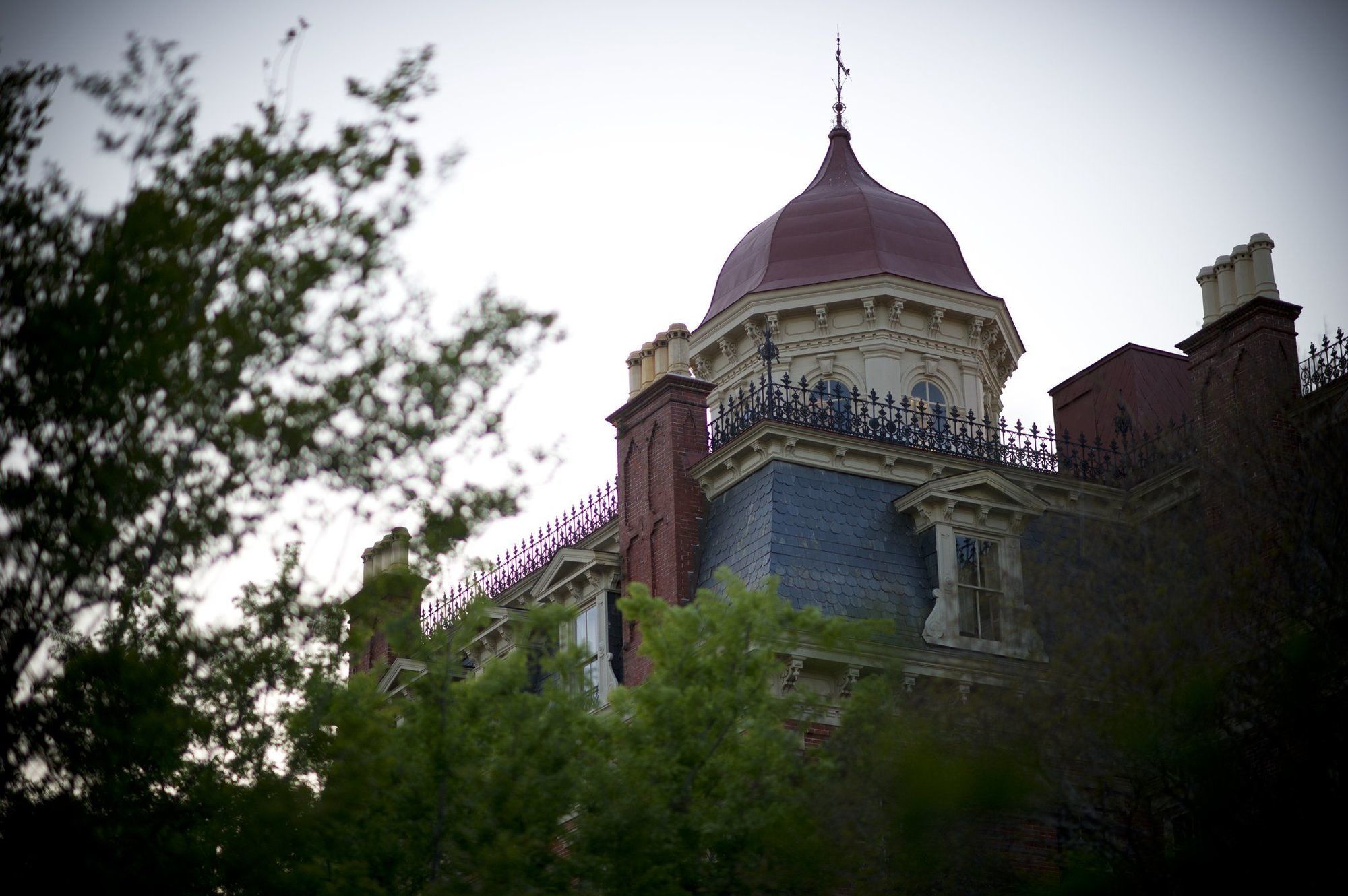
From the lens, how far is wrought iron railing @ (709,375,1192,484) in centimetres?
2592

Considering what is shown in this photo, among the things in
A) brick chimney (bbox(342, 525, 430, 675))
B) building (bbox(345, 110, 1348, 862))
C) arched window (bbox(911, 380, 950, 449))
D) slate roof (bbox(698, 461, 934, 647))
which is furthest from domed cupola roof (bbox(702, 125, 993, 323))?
brick chimney (bbox(342, 525, 430, 675))

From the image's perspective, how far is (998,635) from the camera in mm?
24828

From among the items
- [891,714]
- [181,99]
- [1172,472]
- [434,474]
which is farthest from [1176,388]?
[181,99]

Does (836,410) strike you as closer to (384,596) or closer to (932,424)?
(932,424)

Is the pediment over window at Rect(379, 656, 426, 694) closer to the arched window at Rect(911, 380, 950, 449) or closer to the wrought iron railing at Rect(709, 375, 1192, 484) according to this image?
the wrought iron railing at Rect(709, 375, 1192, 484)

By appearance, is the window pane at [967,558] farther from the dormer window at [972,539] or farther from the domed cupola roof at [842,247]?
the domed cupola roof at [842,247]

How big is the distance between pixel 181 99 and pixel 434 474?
378 centimetres

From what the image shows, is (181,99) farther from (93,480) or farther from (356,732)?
(356,732)

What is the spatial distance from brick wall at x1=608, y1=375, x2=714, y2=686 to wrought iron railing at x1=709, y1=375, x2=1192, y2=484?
578mm

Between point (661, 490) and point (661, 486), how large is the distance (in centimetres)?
7

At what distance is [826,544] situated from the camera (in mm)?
24656

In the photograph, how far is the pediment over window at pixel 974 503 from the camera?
25.4 m

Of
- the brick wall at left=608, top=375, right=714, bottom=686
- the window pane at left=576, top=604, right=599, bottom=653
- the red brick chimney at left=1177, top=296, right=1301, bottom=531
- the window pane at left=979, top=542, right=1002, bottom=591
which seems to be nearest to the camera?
the red brick chimney at left=1177, top=296, right=1301, bottom=531

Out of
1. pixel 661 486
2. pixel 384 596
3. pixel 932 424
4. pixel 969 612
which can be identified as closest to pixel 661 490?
pixel 661 486
